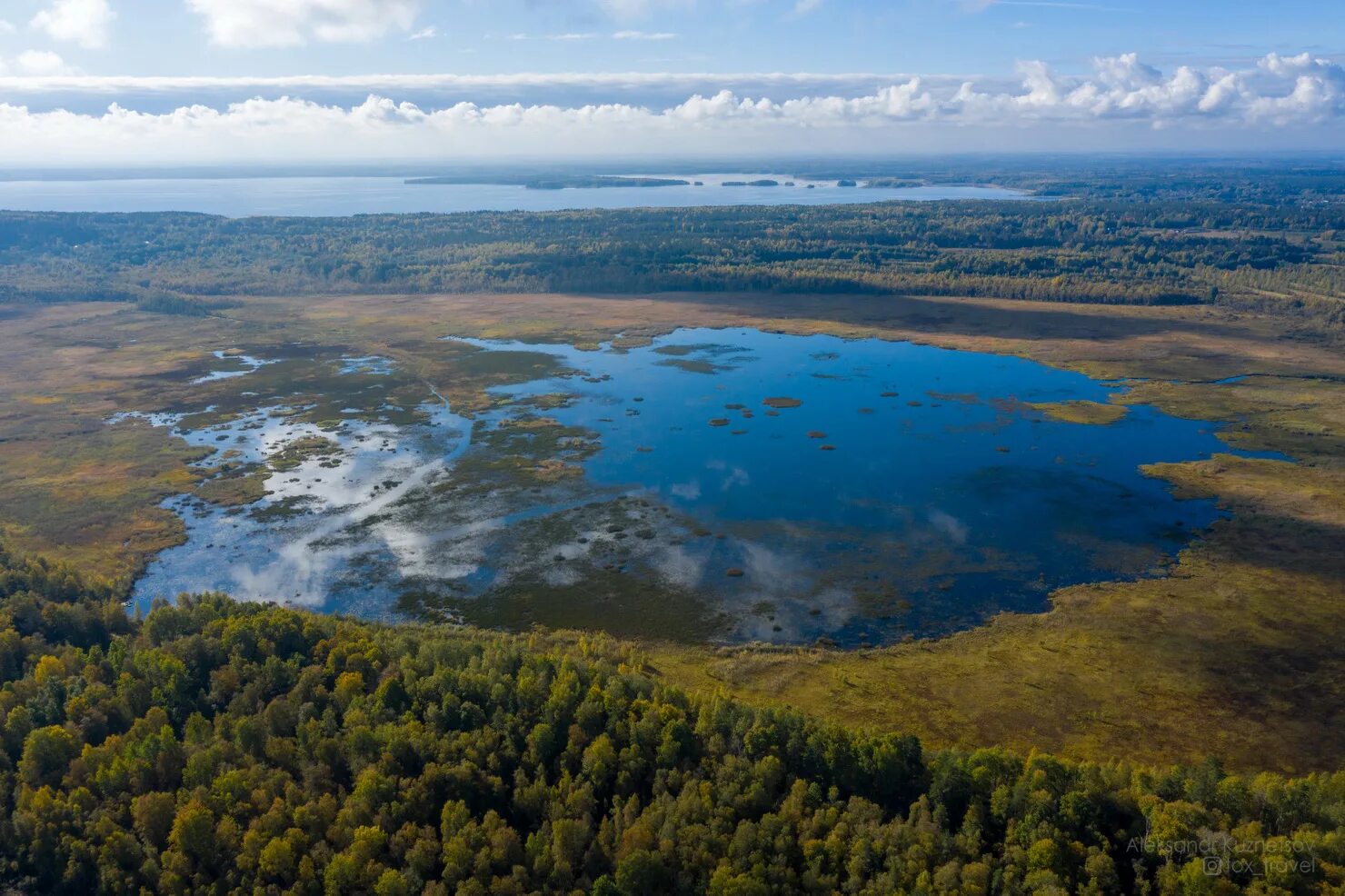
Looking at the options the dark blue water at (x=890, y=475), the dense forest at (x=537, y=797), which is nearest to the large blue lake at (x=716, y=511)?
the dark blue water at (x=890, y=475)

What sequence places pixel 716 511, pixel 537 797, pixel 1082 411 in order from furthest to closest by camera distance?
1. pixel 1082 411
2. pixel 716 511
3. pixel 537 797

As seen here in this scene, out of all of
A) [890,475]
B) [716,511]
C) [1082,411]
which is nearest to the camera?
[716,511]

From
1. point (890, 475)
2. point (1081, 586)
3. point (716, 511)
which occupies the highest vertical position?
point (890, 475)

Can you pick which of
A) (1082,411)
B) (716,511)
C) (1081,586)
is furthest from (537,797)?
(1082,411)

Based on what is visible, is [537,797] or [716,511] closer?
[537,797]

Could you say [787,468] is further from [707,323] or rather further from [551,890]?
[707,323]

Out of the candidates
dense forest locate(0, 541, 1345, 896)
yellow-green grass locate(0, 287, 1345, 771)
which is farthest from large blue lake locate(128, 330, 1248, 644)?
dense forest locate(0, 541, 1345, 896)

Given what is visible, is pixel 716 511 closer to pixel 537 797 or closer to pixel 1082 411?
pixel 537 797
